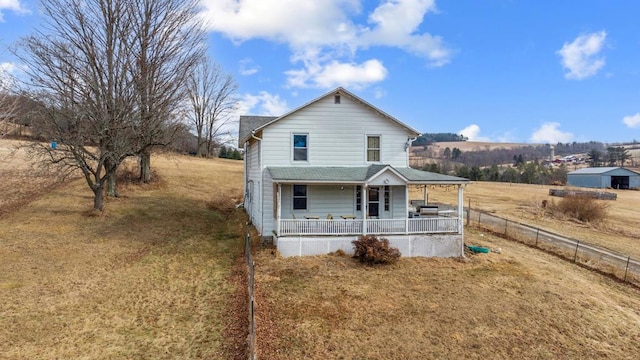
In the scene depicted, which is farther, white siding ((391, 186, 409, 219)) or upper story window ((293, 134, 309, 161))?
white siding ((391, 186, 409, 219))

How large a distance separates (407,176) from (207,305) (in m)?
9.83

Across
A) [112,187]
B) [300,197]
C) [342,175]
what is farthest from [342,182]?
[112,187]

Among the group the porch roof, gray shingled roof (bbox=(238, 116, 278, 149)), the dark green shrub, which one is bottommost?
the dark green shrub

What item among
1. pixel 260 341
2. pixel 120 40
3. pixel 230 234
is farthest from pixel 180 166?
pixel 260 341

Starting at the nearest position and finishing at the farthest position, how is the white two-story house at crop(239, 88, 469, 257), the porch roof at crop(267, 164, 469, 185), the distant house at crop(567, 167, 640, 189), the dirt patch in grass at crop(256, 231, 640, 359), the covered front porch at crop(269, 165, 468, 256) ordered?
the dirt patch in grass at crop(256, 231, 640, 359) < the porch roof at crop(267, 164, 469, 185) < the covered front porch at crop(269, 165, 468, 256) < the white two-story house at crop(239, 88, 469, 257) < the distant house at crop(567, 167, 640, 189)

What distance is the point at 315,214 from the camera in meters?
16.6

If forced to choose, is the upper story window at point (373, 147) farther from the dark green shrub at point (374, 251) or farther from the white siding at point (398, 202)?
the dark green shrub at point (374, 251)

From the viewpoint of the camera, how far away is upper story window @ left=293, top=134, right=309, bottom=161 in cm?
1653

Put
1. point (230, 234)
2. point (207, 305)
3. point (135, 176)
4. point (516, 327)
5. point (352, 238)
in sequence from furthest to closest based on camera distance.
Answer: point (135, 176) < point (230, 234) < point (352, 238) < point (207, 305) < point (516, 327)

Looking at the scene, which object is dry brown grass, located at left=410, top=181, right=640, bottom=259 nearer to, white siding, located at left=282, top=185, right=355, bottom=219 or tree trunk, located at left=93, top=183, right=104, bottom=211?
white siding, located at left=282, top=185, right=355, bottom=219

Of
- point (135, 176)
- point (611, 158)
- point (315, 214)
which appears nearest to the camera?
point (315, 214)

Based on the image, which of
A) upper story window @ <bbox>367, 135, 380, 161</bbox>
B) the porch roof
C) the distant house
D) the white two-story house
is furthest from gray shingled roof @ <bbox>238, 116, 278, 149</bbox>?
the distant house

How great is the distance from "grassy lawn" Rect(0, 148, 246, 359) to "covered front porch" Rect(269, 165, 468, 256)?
2.96 m

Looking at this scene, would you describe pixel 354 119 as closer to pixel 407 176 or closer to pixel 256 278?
pixel 407 176
